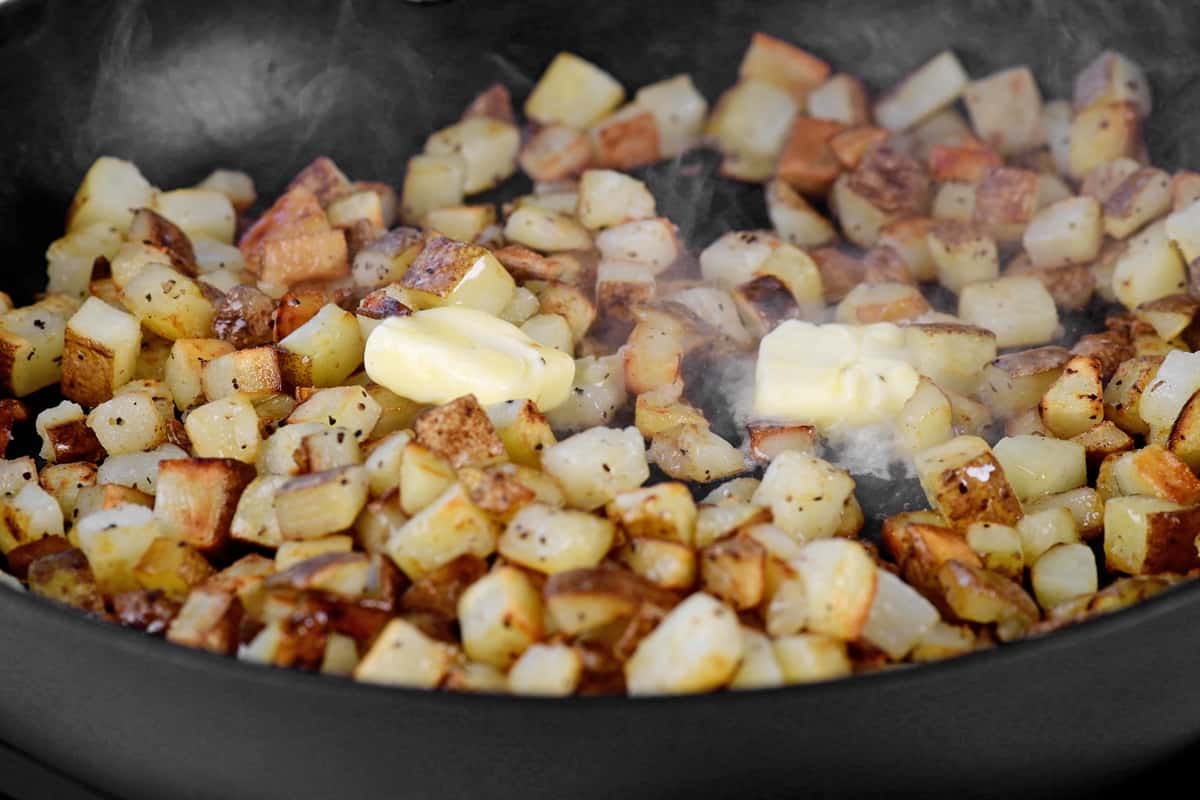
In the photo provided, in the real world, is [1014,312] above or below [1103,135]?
below

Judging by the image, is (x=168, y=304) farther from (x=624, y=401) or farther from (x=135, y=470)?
(x=624, y=401)

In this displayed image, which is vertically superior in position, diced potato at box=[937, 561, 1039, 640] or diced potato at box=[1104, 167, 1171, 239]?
diced potato at box=[1104, 167, 1171, 239]

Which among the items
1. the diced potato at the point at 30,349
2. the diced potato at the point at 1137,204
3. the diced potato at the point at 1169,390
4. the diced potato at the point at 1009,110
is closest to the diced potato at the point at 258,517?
the diced potato at the point at 30,349

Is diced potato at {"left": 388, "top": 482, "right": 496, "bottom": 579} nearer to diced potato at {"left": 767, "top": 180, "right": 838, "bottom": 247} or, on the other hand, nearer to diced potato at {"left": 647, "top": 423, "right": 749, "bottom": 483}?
diced potato at {"left": 647, "top": 423, "right": 749, "bottom": 483}

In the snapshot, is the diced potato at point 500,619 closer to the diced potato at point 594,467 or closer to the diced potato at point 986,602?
the diced potato at point 594,467

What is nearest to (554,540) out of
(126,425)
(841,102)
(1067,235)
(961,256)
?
(126,425)

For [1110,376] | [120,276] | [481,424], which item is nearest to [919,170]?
[1110,376]

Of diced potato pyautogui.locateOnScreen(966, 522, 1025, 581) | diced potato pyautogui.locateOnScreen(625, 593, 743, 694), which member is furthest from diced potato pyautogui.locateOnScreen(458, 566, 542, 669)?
diced potato pyautogui.locateOnScreen(966, 522, 1025, 581)
